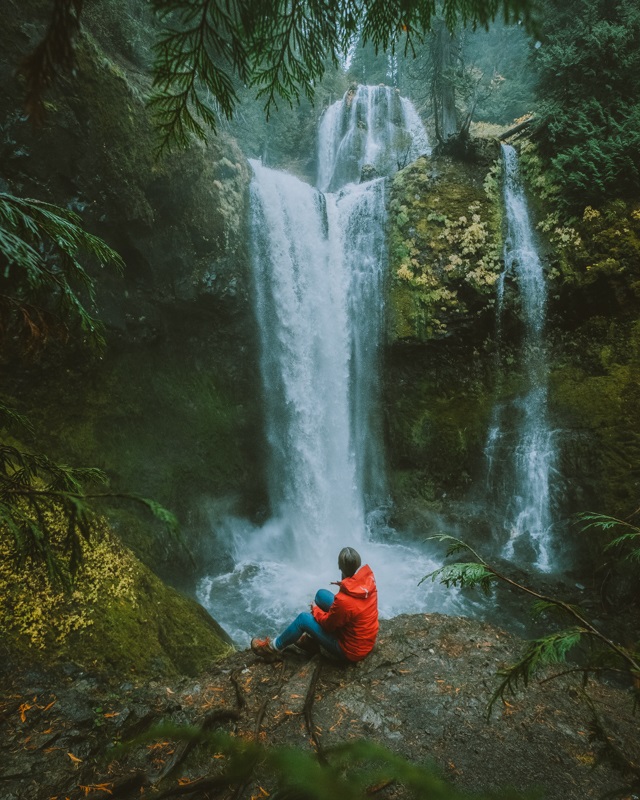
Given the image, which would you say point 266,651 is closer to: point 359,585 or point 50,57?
point 359,585

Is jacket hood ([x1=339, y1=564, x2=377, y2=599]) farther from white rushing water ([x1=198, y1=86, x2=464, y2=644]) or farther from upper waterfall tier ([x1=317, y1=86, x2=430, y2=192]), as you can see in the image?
upper waterfall tier ([x1=317, y1=86, x2=430, y2=192])

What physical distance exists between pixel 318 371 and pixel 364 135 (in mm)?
14616

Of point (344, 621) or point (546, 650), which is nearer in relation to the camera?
point (546, 650)

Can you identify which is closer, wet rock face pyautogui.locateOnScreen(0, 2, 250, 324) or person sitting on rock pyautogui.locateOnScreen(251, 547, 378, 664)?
person sitting on rock pyautogui.locateOnScreen(251, 547, 378, 664)

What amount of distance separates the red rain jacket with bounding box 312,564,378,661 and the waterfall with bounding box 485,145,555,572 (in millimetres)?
6842

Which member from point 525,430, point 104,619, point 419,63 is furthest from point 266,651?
point 419,63

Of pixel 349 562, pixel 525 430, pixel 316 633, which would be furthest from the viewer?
pixel 525 430

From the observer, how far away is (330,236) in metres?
11.6

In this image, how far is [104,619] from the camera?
4191 millimetres

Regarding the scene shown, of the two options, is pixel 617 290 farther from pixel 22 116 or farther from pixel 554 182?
pixel 22 116

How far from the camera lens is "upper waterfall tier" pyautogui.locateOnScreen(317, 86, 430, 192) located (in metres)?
18.7

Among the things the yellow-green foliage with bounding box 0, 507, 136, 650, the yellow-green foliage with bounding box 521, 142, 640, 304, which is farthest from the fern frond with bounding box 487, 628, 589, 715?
the yellow-green foliage with bounding box 521, 142, 640, 304

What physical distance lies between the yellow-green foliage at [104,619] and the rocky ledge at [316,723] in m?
0.32

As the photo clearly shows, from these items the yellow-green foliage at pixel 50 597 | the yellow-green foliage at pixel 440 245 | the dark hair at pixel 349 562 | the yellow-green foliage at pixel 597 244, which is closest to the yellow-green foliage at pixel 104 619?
the yellow-green foliage at pixel 50 597
